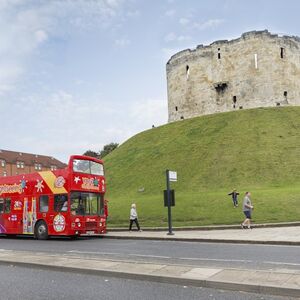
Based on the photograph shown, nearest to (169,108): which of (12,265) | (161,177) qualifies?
(161,177)

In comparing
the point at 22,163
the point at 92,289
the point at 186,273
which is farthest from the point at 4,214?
the point at 22,163

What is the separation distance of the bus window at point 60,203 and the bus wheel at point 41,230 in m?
1.25

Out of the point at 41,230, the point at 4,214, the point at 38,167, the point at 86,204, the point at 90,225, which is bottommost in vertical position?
the point at 41,230

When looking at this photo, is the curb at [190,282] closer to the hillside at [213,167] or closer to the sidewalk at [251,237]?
the sidewalk at [251,237]

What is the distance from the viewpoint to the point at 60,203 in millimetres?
21031

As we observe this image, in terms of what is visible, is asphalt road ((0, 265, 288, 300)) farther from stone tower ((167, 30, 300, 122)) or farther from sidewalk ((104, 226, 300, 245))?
stone tower ((167, 30, 300, 122))

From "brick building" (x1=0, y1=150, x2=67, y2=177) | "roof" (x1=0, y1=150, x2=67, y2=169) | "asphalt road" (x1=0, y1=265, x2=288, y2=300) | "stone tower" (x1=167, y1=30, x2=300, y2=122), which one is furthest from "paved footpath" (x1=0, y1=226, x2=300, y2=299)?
"roof" (x1=0, y1=150, x2=67, y2=169)

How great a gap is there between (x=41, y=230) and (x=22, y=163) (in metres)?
94.4

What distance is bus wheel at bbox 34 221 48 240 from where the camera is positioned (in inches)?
851

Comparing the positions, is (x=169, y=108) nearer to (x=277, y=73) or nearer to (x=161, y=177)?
(x=277, y=73)

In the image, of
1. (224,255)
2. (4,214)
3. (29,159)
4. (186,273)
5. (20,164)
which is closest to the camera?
(186,273)

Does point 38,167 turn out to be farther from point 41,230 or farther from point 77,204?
point 77,204

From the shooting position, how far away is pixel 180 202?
29734 millimetres

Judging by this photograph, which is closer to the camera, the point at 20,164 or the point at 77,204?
the point at 77,204
